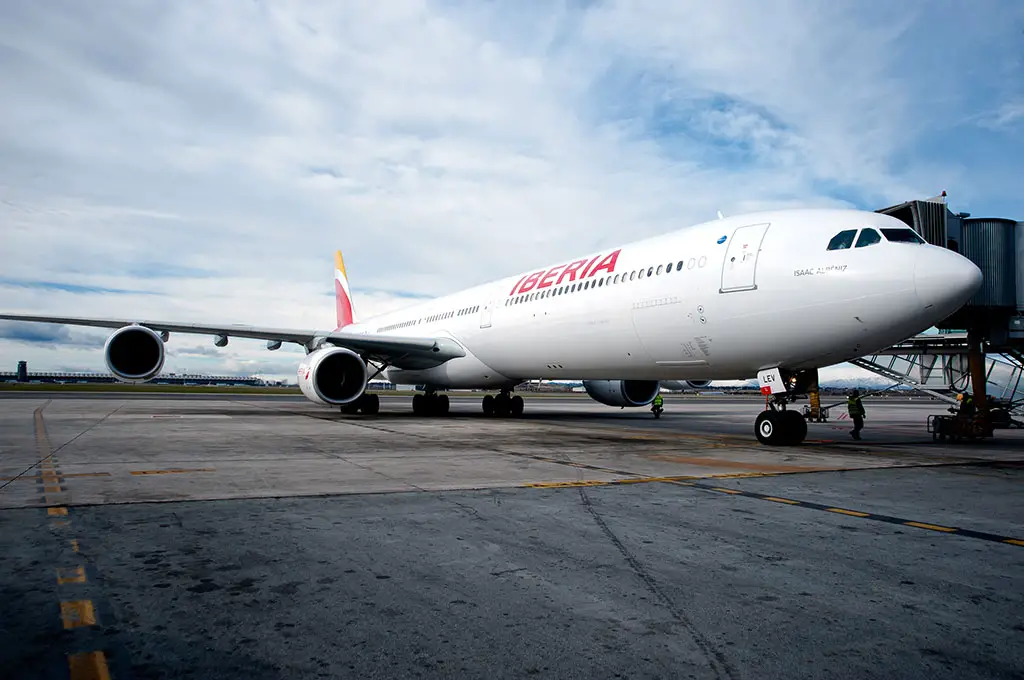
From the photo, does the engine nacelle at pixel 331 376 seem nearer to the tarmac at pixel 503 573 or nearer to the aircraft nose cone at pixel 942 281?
the tarmac at pixel 503 573

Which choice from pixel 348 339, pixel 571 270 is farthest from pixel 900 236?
pixel 348 339

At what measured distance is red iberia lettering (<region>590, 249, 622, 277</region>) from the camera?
13.0m

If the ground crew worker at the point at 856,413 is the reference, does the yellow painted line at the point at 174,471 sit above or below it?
below

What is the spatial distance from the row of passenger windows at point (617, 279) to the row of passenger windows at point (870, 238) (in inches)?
79.2

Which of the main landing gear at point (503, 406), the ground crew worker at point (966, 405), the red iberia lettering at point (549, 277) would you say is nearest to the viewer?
the ground crew worker at point (966, 405)

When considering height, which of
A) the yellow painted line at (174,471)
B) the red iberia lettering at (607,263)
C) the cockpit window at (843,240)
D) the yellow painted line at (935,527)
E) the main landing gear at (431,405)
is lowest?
the yellow painted line at (174,471)

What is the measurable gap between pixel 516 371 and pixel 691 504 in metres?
11.3

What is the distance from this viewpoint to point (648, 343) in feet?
38.6

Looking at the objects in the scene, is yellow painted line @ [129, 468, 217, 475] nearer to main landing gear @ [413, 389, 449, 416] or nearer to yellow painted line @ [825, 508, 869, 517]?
yellow painted line @ [825, 508, 869, 517]

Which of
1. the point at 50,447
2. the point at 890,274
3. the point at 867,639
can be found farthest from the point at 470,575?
the point at 50,447

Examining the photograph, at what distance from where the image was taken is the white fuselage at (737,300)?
8.92 m

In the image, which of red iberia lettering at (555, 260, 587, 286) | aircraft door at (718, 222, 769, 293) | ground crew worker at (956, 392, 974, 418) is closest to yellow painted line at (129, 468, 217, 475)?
aircraft door at (718, 222, 769, 293)

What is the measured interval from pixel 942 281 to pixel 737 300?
2.62 meters

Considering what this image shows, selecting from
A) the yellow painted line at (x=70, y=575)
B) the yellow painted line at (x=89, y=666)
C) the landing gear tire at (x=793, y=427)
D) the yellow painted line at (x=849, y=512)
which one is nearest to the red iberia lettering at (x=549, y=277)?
the landing gear tire at (x=793, y=427)
